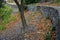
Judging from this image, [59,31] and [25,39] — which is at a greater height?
[59,31]

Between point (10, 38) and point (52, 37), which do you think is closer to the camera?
point (52, 37)

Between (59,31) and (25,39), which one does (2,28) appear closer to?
(25,39)

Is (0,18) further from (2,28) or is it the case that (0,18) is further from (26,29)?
(26,29)

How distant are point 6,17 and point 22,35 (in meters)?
8.81

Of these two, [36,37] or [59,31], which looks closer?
[59,31]

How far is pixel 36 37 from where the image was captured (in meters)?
11.5

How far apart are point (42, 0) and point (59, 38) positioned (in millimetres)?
24974

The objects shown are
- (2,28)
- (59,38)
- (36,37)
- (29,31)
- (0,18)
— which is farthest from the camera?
(0,18)

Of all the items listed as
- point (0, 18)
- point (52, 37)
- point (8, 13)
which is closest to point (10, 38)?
point (52, 37)

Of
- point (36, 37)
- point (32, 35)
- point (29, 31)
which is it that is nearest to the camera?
point (36, 37)

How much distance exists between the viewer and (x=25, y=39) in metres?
11.9

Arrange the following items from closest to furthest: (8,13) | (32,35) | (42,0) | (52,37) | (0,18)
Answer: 1. (52,37)
2. (32,35)
3. (0,18)
4. (8,13)
5. (42,0)

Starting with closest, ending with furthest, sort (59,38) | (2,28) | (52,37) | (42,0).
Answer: (59,38) → (52,37) → (2,28) → (42,0)

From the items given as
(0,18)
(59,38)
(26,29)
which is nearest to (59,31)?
(59,38)
